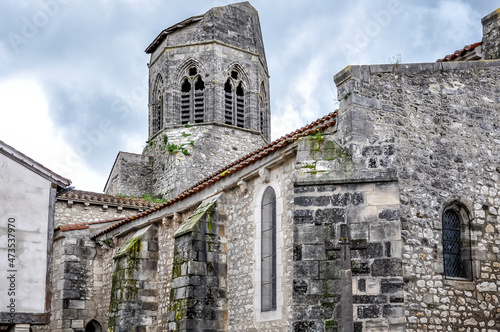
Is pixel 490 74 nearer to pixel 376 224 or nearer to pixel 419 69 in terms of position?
pixel 419 69

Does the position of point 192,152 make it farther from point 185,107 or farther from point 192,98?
point 192,98

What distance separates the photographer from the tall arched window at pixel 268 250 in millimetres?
13586

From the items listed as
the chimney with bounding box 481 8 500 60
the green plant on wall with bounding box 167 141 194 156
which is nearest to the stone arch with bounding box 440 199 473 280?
the chimney with bounding box 481 8 500 60

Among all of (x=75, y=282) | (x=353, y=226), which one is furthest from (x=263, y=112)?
(x=353, y=226)

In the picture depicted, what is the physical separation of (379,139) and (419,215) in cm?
146

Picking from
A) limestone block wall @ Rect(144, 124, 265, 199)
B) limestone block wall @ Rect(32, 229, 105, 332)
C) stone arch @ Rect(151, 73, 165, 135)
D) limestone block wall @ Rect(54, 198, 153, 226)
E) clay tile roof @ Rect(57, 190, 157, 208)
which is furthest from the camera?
stone arch @ Rect(151, 73, 165, 135)

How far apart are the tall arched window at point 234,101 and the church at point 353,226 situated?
8.27 metres

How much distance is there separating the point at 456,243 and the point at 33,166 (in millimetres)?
9585

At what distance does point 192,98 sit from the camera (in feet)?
86.9

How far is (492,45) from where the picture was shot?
43.7 ft

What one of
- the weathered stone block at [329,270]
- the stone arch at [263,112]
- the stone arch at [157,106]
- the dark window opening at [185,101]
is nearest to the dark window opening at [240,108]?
the stone arch at [263,112]

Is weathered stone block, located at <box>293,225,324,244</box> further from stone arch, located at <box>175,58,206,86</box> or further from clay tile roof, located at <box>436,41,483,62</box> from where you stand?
stone arch, located at <box>175,58,206,86</box>

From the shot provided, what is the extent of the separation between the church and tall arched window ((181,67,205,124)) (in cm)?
774

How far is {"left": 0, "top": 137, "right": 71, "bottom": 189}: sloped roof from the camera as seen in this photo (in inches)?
607
